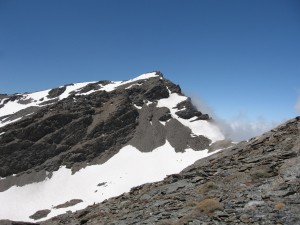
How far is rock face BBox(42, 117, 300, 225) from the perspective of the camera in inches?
622

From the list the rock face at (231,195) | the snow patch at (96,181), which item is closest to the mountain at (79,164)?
the snow patch at (96,181)

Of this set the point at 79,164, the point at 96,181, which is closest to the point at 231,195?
the point at 96,181

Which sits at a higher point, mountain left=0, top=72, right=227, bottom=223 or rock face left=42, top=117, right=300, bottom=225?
mountain left=0, top=72, right=227, bottom=223

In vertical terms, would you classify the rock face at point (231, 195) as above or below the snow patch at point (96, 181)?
below

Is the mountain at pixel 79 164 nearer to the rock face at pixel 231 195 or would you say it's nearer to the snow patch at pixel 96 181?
the snow patch at pixel 96 181

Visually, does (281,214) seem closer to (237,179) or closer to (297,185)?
(297,185)

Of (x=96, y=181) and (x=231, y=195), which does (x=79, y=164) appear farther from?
(x=231, y=195)

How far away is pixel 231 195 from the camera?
18.5 meters

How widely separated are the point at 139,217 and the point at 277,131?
1562 cm

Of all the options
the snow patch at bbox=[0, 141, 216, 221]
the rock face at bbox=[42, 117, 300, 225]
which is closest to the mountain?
the snow patch at bbox=[0, 141, 216, 221]

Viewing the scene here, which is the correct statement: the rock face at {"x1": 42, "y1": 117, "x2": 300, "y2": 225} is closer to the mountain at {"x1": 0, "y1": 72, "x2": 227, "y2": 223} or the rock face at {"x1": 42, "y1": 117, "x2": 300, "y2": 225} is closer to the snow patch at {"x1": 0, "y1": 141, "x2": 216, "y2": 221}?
the snow patch at {"x1": 0, "y1": 141, "x2": 216, "y2": 221}

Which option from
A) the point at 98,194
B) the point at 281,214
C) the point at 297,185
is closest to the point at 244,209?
the point at 281,214

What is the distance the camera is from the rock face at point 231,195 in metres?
15.8

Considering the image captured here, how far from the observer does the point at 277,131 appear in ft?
97.1
